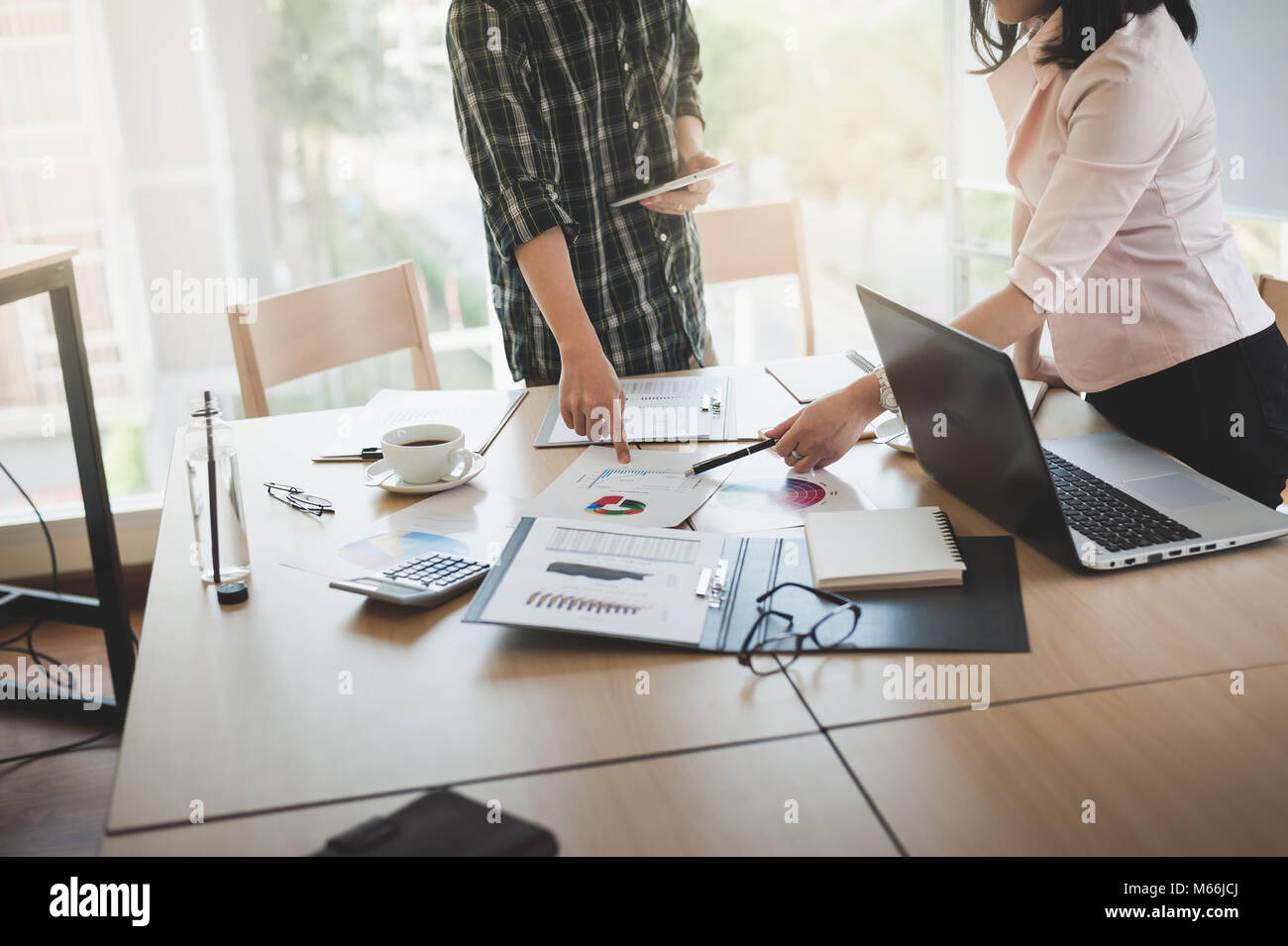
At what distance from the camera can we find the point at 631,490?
4.23 feet

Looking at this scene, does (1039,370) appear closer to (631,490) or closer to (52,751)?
(631,490)

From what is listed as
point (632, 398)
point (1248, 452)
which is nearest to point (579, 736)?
point (632, 398)

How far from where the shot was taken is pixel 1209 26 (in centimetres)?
237

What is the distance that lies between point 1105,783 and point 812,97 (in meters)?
2.97

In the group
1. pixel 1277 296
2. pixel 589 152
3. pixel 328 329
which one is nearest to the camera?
pixel 1277 296

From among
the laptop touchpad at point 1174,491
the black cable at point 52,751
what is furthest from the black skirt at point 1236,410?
the black cable at point 52,751

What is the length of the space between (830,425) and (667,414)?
35 cm

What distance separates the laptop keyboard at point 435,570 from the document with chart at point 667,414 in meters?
0.42

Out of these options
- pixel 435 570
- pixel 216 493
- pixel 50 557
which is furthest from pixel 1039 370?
pixel 50 557

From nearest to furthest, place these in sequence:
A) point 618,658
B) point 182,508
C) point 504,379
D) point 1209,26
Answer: point 618,658, point 182,508, point 1209,26, point 504,379

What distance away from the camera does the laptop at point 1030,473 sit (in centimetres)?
102

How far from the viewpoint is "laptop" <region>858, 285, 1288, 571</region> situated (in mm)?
1021

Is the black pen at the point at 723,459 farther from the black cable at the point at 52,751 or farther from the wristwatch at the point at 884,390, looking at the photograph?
the black cable at the point at 52,751

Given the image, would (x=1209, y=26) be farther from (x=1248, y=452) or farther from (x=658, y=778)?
(x=658, y=778)
